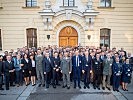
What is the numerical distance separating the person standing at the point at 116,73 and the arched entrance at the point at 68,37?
7728 millimetres

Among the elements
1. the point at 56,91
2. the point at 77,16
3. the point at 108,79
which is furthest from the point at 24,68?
the point at 77,16

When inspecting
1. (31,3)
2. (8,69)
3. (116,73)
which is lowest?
(116,73)

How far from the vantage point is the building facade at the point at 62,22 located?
1711 cm

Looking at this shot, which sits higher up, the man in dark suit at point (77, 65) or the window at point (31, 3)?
the window at point (31, 3)

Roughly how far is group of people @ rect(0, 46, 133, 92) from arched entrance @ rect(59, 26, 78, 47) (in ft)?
20.9

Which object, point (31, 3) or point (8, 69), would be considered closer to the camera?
point (8, 69)

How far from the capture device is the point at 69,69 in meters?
10.6

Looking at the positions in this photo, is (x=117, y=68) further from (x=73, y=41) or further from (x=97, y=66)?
(x=73, y=41)

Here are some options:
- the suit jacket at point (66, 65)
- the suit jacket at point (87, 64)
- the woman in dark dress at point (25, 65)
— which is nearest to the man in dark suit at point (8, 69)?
the woman in dark dress at point (25, 65)

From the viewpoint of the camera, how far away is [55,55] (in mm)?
11055

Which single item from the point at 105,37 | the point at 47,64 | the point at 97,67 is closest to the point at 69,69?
the point at 47,64

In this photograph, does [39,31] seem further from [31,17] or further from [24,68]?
[24,68]

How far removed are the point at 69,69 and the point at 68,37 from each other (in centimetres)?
758

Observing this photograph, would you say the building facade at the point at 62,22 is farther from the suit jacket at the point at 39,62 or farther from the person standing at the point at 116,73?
the person standing at the point at 116,73
